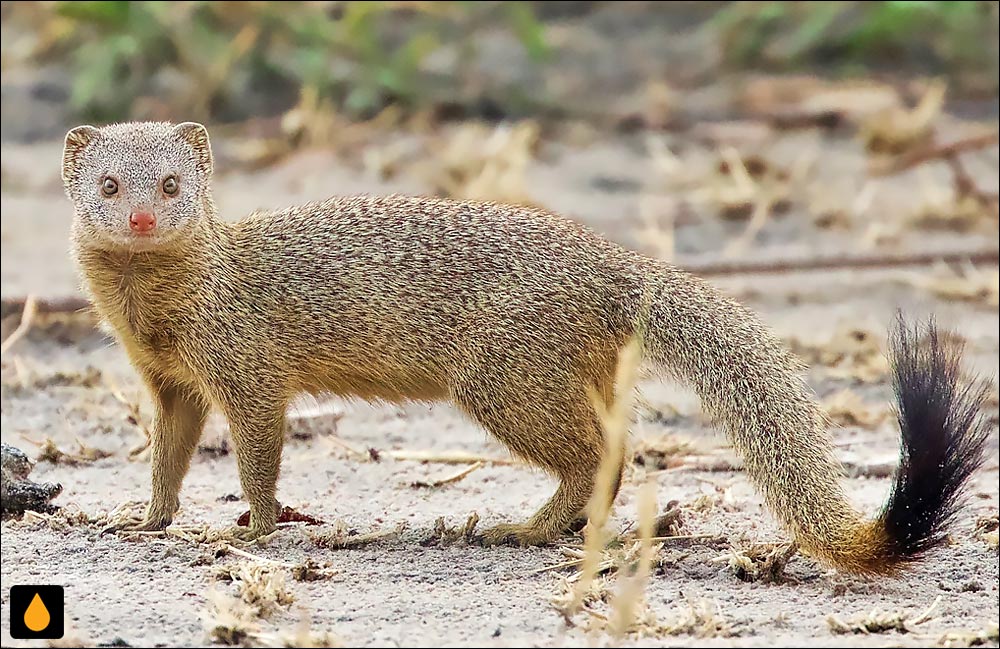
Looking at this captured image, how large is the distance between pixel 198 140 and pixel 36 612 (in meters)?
1.21

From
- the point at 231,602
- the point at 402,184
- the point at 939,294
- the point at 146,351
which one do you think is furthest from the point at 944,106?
the point at 231,602

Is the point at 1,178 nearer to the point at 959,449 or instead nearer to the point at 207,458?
the point at 207,458

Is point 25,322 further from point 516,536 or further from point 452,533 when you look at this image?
point 516,536

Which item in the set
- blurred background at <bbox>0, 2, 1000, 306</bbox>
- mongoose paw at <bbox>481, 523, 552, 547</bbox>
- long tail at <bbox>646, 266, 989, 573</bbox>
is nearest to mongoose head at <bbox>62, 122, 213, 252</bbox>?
mongoose paw at <bbox>481, 523, 552, 547</bbox>

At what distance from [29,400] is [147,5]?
2973 mm

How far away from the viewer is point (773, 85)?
747 centimetres

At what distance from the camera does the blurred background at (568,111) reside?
19.1 feet

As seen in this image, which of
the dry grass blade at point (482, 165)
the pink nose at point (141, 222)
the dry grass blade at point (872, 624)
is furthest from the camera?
the dry grass blade at point (482, 165)

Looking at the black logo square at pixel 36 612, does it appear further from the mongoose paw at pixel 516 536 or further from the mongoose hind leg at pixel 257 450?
the mongoose paw at pixel 516 536

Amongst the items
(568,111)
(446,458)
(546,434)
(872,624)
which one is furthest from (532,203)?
(568,111)

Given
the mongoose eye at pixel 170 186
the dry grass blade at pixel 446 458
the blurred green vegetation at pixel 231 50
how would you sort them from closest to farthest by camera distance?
the mongoose eye at pixel 170 186 → the dry grass blade at pixel 446 458 → the blurred green vegetation at pixel 231 50

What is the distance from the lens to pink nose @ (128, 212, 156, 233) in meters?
2.98

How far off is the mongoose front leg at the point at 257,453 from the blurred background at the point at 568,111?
221 cm

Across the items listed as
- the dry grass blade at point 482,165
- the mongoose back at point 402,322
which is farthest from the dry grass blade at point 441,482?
the dry grass blade at point 482,165
